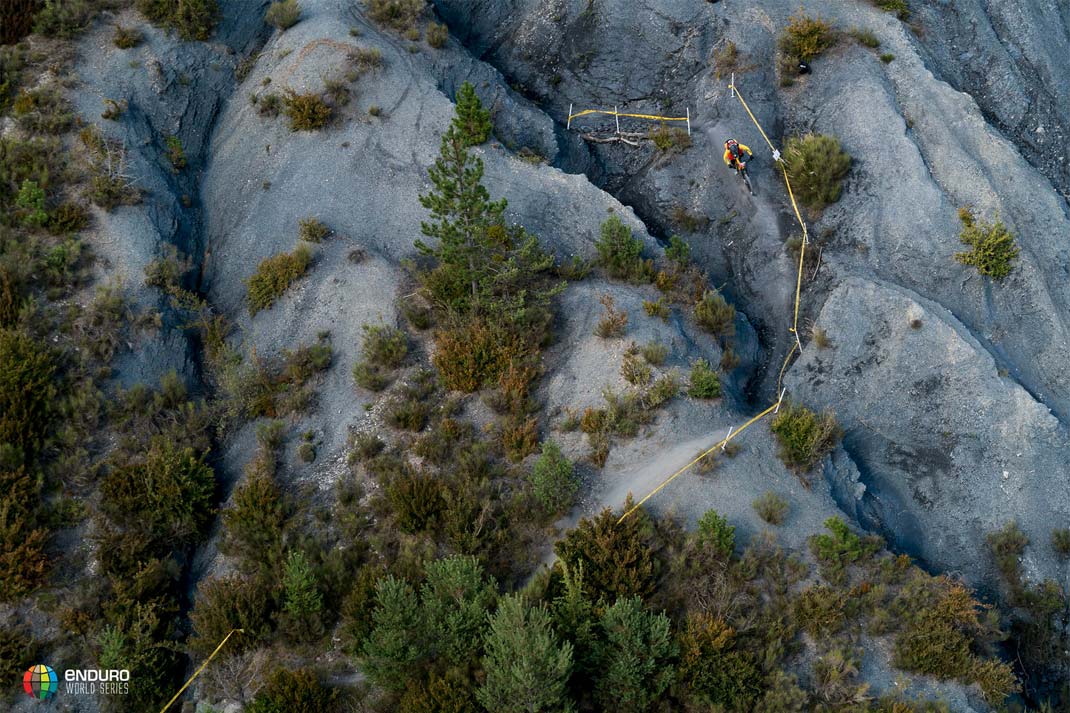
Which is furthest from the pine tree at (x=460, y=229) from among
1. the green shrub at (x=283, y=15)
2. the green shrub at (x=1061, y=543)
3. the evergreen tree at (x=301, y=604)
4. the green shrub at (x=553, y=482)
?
the green shrub at (x=1061, y=543)

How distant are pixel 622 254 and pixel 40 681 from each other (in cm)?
1742

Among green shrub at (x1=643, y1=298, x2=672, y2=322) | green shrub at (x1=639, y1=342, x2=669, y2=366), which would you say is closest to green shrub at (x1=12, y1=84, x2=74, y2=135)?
green shrub at (x1=643, y1=298, x2=672, y2=322)

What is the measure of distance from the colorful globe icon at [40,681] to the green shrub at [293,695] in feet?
13.8

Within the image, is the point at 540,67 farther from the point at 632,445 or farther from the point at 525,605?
the point at 525,605

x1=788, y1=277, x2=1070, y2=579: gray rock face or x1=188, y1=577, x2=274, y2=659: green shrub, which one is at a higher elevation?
x1=788, y1=277, x2=1070, y2=579: gray rock face

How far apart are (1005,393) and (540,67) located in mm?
19972

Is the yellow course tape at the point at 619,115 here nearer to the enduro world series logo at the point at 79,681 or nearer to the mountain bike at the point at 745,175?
the mountain bike at the point at 745,175

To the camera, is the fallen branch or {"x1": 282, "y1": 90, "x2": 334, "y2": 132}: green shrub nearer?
{"x1": 282, "y1": 90, "x2": 334, "y2": 132}: green shrub

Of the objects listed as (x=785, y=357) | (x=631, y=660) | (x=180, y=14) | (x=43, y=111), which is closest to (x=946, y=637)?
(x=631, y=660)

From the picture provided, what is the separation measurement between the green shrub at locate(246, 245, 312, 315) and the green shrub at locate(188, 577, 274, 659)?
903cm

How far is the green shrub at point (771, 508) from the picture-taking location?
18578 millimetres

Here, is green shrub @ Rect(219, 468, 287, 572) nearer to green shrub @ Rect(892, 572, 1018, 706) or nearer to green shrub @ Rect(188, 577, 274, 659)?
green shrub @ Rect(188, 577, 274, 659)

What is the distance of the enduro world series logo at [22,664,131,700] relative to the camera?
16062 millimetres

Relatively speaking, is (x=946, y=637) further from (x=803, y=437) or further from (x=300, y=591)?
(x=300, y=591)
